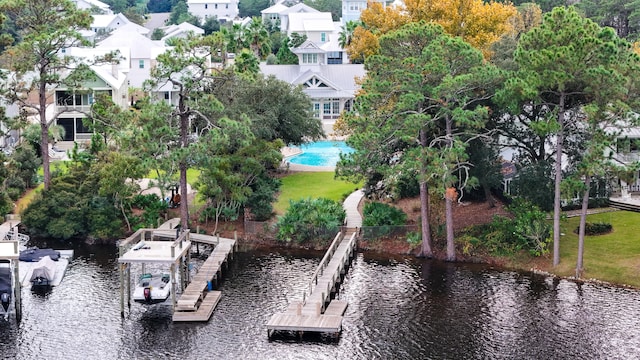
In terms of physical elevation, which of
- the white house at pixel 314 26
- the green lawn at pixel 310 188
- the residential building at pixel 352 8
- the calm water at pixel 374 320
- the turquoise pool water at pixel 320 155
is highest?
the residential building at pixel 352 8

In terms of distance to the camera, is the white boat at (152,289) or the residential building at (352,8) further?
the residential building at (352,8)

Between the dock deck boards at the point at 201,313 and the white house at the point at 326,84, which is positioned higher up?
the white house at the point at 326,84

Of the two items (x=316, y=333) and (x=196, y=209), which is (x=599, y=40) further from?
(x=196, y=209)

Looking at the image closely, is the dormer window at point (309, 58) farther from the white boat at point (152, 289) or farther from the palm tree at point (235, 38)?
the white boat at point (152, 289)

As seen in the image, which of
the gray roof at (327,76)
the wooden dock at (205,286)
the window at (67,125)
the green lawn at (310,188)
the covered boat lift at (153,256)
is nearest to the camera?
the wooden dock at (205,286)

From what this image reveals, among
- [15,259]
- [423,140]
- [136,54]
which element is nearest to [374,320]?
[423,140]

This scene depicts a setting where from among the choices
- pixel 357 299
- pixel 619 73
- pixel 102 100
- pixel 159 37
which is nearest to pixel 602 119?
pixel 619 73

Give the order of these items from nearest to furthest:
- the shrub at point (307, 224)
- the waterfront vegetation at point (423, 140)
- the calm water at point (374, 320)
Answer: the calm water at point (374, 320) → the waterfront vegetation at point (423, 140) → the shrub at point (307, 224)

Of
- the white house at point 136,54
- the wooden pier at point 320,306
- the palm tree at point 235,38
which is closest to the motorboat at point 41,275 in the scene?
the wooden pier at point 320,306
